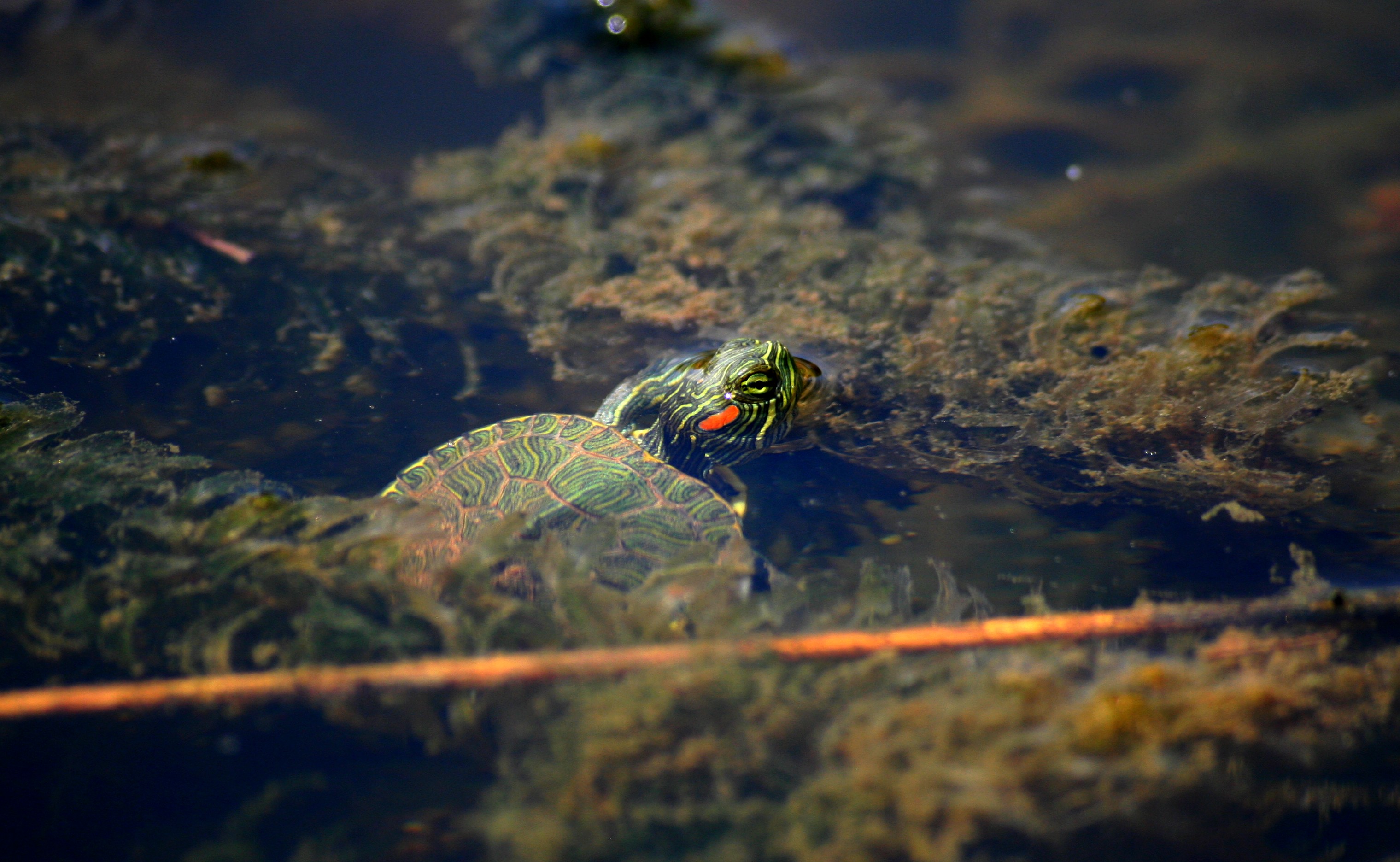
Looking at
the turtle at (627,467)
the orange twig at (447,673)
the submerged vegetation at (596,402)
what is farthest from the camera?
the turtle at (627,467)

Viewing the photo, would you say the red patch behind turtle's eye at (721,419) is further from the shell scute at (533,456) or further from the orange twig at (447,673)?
the orange twig at (447,673)

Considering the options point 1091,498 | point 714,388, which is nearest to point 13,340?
point 714,388

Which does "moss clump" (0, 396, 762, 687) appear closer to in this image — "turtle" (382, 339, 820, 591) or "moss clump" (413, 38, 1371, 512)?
"turtle" (382, 339, 820, 591)

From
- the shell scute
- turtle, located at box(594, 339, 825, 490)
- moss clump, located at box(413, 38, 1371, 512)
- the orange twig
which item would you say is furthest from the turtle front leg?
the orange twig

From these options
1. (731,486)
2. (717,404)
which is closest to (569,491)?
(717,404)

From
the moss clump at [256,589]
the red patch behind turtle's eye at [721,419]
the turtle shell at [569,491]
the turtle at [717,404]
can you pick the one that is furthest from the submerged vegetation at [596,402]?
the red patch behind turtle's eye at [721,419]

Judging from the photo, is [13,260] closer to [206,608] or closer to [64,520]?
[64,520]
